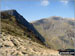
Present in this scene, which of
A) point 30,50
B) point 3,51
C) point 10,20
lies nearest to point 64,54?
point 30,50

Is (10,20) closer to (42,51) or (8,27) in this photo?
(8,27)

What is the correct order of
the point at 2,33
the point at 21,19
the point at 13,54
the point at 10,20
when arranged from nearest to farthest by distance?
1. the point at 13,54
2. the point at 2,33
3. the point at 10,20
4. the point at 21,19

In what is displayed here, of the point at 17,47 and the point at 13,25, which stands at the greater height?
the point at 13,25

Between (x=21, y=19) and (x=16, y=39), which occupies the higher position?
(x=21, y=19)

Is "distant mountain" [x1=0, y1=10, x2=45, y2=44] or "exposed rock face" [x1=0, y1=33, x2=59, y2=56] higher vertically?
"distant mountain" [x1=0, y1=10, x2=45, y2=44]

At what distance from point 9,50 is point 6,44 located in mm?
2276

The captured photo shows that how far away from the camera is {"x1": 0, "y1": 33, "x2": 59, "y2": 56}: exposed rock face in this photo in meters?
39.4

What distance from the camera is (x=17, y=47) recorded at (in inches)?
1645

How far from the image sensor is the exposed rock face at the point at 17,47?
129 ft

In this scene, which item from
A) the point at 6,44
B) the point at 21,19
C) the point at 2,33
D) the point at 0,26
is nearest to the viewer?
the point at 6,44

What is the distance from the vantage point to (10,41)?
42781 mm

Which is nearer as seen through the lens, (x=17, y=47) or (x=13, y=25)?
(x=17, y=47)

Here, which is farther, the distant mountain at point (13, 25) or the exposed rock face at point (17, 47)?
the distant mountain at point (13, 25)

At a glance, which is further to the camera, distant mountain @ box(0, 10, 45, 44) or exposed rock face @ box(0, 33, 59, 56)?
distant mountain @ box(0, 10, 45, 44)
